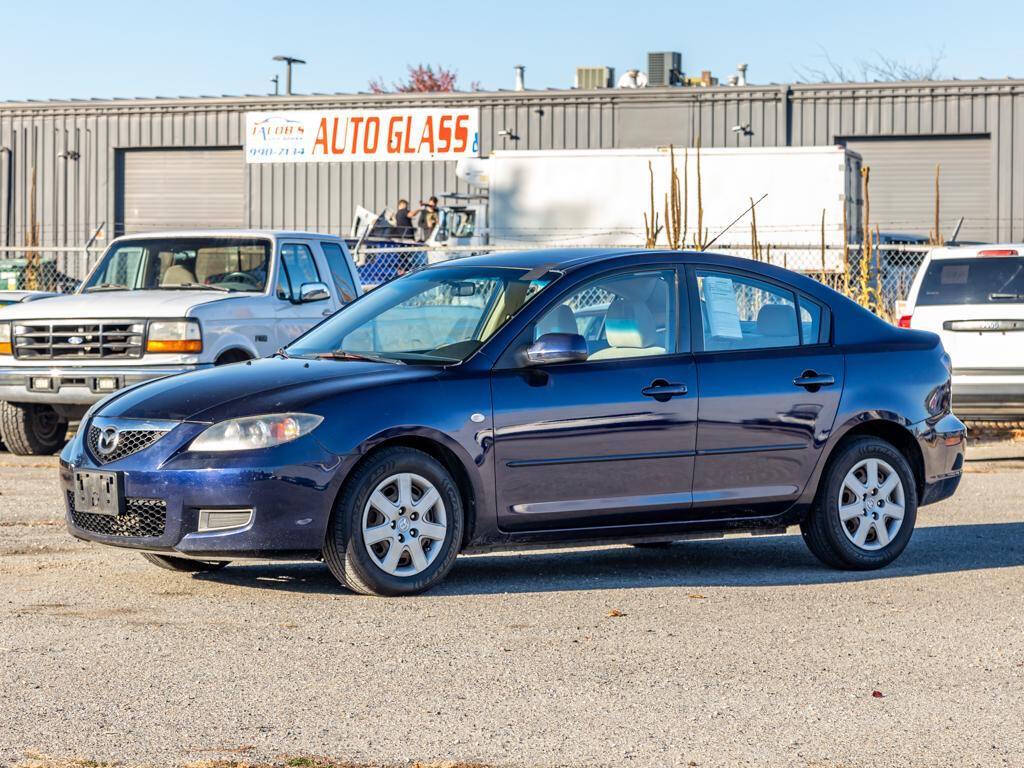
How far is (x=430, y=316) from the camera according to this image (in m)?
7.97

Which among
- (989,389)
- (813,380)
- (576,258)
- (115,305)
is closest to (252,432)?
(576,258)

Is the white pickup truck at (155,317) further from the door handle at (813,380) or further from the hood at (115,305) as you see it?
the door handle at (813,380)

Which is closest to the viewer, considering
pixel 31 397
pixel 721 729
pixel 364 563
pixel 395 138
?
pixel 721 729

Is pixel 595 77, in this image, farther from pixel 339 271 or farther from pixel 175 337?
pixel 175 337

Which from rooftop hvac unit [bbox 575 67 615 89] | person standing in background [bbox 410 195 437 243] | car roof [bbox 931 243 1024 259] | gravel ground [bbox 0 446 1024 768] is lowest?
gravel ground [bbox 0 446 1024 768]

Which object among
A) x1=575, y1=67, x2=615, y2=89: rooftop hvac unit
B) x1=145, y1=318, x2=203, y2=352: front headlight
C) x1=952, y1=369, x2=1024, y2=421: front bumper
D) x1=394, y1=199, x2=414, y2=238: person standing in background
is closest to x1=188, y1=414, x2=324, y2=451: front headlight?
x1=145, y1=318, x2=203, y2=352: front headlight

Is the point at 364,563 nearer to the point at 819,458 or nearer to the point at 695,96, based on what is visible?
the point at 819,458

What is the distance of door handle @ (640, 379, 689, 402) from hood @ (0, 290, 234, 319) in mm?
5873

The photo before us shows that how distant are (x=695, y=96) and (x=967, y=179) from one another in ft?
22.5

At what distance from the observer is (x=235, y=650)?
609cm

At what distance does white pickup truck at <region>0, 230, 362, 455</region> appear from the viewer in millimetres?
12695

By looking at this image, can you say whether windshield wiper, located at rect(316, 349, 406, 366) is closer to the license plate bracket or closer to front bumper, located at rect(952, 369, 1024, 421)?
the license plate bracket

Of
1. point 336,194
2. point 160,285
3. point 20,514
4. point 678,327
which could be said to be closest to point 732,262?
point 678,327

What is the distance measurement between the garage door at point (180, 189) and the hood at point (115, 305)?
3228 centimetres
